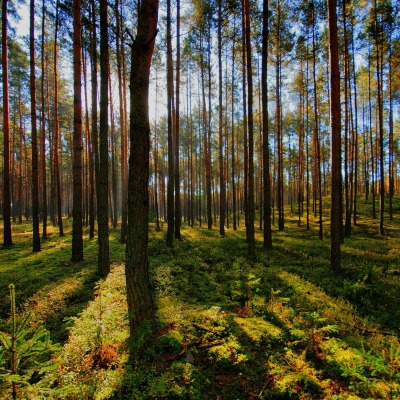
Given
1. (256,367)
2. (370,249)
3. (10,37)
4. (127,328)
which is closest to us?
(256,367)

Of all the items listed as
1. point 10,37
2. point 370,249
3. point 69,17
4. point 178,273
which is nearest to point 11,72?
point 10,37

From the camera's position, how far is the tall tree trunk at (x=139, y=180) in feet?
13.2

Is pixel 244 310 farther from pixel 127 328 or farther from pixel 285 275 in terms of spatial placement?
pixel 285 275

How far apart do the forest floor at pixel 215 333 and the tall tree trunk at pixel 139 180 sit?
A: 57cm

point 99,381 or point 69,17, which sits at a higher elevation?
point 69,17

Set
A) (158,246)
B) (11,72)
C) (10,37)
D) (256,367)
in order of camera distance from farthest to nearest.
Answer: (11,72) < (10,37) < (158,246) < (256,367)

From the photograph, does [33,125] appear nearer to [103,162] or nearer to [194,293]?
[103,162]

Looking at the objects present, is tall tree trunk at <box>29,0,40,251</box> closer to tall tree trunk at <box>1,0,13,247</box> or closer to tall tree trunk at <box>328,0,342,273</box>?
tall tree trunk at <box>1,0,13,247</box>

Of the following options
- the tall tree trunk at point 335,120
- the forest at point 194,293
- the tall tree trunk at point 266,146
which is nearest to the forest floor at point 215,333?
the forest at point 194,293

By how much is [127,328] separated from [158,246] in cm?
803

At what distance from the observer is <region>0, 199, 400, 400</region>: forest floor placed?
10.1ft

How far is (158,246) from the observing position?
12492 millimetres

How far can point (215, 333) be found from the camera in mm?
4355

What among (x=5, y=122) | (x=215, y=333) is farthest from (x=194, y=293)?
(x=5, y=122)
